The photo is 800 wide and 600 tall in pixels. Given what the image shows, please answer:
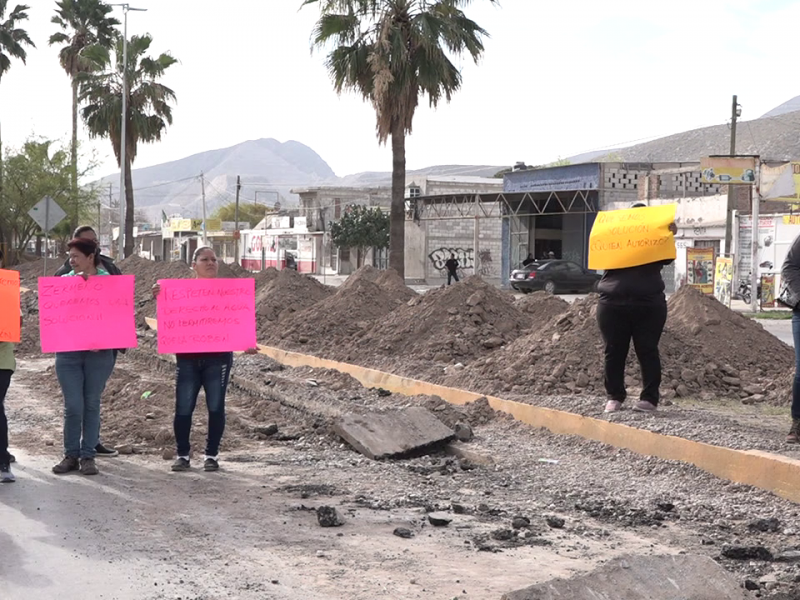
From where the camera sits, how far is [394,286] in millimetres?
19266

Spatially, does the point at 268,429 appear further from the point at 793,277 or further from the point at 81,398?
the point at 793,277

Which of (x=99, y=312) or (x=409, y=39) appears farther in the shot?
(x=409, y=39)

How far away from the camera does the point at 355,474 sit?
25.1 feet

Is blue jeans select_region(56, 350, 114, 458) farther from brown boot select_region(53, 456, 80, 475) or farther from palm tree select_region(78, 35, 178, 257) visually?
palm tree select_region(78, 35, 178, 257)

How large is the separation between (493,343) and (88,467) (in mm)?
7296

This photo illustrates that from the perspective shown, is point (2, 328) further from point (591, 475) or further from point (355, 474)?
point (591, 475)

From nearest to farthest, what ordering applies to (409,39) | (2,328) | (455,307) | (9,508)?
(9,508) < (2,328) < (455,307) < (409,39)

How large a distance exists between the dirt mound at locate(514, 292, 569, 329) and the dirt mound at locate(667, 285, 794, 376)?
3.24 metres

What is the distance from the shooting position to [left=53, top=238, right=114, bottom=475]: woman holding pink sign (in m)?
7.60

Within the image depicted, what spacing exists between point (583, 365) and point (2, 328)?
5.66 metres

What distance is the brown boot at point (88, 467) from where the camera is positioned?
24.5 feet

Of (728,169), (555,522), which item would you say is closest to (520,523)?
(555,522)

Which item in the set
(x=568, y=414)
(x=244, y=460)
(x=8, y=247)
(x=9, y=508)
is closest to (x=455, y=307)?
(x=568, y=414)

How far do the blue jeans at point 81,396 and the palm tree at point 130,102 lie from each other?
36.7m
